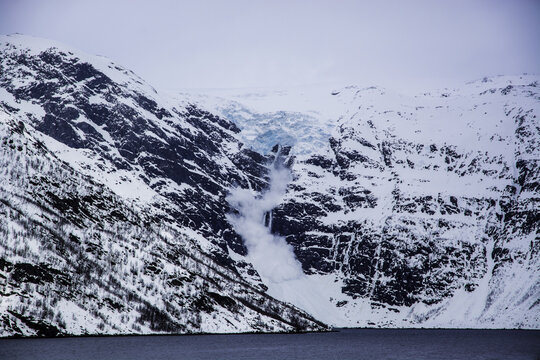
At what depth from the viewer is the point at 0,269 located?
198 m

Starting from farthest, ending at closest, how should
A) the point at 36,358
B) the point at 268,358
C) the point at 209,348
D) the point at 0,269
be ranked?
the point at 0,269
the point at 209,348
the point at 268,358
the point at 36,358

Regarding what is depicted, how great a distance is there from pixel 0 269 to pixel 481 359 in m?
139

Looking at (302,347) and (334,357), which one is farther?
(302,347)

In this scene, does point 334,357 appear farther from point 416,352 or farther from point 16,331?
point 16,331

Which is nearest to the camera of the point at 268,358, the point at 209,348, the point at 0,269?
the point at 268,358

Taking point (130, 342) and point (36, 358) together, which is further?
point (130, 342)

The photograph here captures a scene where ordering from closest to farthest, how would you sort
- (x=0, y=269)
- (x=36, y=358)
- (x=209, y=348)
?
(x=36, y=358), (x=209, y=348), (x=0, y=269)

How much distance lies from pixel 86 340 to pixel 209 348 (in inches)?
1458

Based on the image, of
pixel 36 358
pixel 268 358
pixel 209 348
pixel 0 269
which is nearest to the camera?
pixel 36 358

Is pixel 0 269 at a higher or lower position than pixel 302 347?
higher

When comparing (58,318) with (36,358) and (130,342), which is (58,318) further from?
(36,358)

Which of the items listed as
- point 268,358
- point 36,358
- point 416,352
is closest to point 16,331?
point 36,358

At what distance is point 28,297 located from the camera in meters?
193

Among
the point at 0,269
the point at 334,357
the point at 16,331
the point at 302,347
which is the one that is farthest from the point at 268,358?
the point at 0,269
